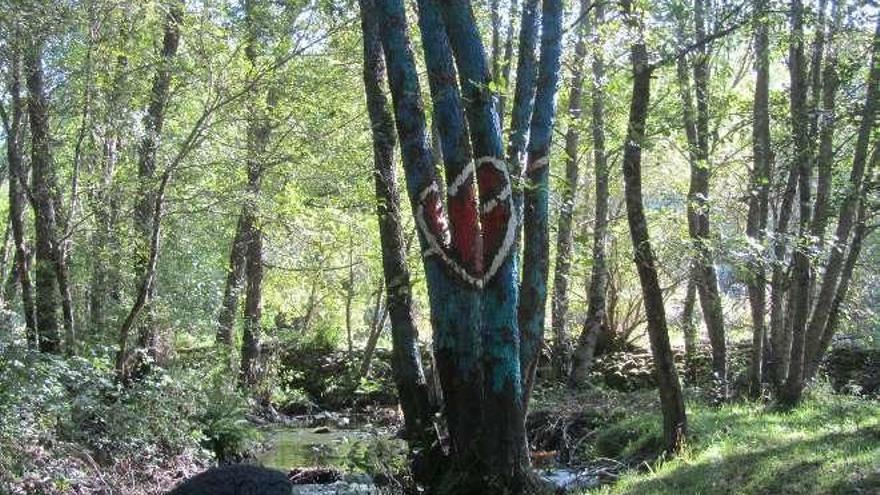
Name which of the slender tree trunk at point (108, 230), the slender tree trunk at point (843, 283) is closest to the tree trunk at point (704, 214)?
the slender tree trunk at point (843, 283)

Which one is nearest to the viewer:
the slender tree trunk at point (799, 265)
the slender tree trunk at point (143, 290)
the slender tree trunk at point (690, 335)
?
the slender tree trunk at point (799, 265)

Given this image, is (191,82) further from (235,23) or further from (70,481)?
(70,481)

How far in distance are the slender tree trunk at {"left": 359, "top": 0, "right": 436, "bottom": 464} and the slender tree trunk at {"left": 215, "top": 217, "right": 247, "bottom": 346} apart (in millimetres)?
7179

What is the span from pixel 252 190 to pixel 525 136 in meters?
6.83

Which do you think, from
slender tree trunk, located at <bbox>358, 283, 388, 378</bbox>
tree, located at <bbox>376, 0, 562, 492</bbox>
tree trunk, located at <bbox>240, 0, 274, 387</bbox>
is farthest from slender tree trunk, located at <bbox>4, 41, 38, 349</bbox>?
slender tree trunk, located at <bbox>358, 283, 388, 378</bbox>

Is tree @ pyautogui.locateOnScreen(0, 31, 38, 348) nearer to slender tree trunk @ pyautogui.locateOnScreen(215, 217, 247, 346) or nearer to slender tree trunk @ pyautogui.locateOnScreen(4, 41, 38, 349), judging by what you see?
slender tree trunk @ pyautogui.locateOnScreen(4, 41, 38, 349)

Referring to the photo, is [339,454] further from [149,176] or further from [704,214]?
[704,214]

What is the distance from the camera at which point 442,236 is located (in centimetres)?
700

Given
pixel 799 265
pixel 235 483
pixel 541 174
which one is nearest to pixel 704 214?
pixel 799 265

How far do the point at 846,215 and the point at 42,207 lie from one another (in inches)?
431

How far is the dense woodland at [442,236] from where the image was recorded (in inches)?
269

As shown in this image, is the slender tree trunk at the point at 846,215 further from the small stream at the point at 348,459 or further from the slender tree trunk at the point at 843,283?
the small stream at the point at 348,459

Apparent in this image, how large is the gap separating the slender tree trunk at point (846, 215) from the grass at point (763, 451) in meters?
1.00

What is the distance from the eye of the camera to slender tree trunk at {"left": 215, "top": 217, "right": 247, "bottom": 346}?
16081 mm
